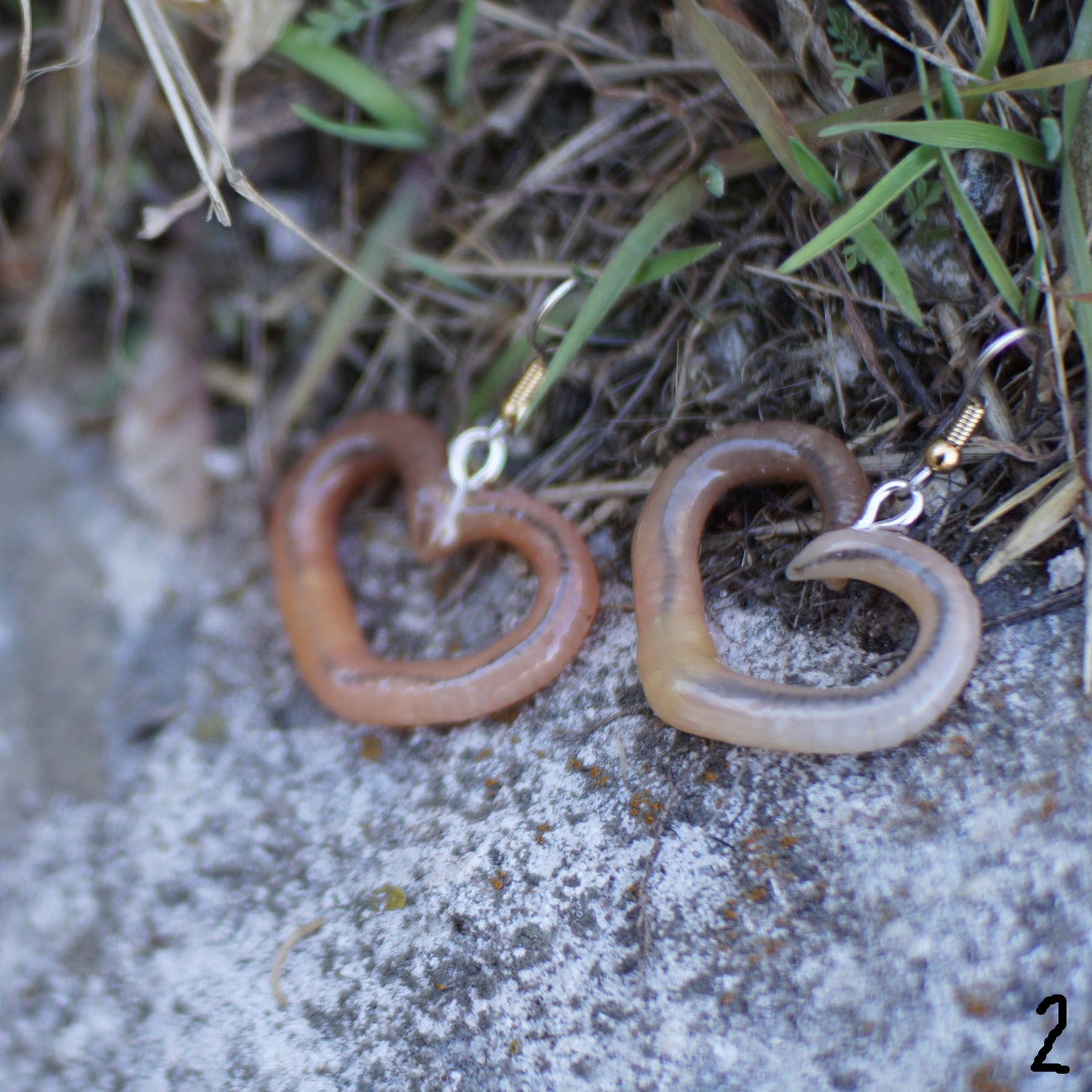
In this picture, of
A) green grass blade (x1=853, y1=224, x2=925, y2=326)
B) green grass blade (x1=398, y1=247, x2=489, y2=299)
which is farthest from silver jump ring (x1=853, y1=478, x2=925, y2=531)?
green grass blade (x1=398, y1=247, x2=489, y2=299)

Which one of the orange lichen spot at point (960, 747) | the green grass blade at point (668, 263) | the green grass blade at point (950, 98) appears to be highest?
the green grass blade at point (950, 98)

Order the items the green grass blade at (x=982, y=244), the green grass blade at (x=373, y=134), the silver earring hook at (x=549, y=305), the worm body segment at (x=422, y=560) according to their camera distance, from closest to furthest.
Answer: the green grass blade at (x=982, y=244), the worm body segment at (x=422, y=560), the silver earring hook at (x=549, y=305), the green grass blade at (x=373, y=134)

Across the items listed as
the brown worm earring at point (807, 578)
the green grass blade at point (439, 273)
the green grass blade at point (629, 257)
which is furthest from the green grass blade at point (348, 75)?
the brown worm earring at point (807, 578)

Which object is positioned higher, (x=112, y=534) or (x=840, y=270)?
(x=840, y=270)

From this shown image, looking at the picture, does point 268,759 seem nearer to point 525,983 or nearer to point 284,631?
point 284,631

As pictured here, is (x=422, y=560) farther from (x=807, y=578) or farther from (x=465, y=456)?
(x=807, y=578)

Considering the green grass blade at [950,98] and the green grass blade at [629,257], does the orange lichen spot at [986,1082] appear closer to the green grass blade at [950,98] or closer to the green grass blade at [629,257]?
the green grass blade at [629,257]

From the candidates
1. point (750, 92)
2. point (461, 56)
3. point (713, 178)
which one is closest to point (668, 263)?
point (713, 178)

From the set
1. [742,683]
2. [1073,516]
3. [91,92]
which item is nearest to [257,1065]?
[742,683]
